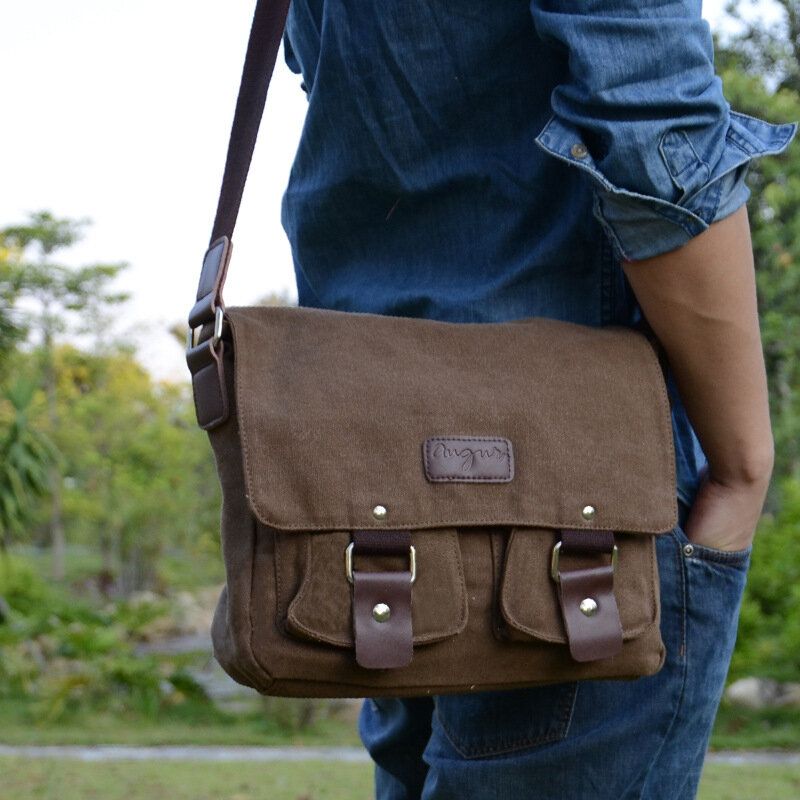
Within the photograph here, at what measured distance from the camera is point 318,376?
3.78 ft

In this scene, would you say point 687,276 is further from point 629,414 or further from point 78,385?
point 78,385

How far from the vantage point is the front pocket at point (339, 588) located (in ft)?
3.56

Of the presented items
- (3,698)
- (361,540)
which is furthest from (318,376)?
(3,698)

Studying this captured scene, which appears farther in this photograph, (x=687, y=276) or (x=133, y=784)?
(x=133, y=784)

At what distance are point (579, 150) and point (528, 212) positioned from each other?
148 mm

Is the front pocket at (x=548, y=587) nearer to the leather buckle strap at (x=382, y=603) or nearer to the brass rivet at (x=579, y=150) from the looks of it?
the leather buckle strap at (x=382, y=603)

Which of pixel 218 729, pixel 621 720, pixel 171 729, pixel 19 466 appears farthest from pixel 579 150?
pixel 19 466

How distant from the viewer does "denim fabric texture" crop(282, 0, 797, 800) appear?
1.10m

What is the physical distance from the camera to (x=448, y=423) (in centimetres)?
116

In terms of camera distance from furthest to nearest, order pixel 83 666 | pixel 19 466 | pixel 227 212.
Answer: pixel 19 466 < pixel 83 666 < pixel 227 212

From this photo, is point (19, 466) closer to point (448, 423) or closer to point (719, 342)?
point (448, 423)

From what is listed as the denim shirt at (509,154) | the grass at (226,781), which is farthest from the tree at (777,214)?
the denim shirt at (509,154)

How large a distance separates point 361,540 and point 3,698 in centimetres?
874

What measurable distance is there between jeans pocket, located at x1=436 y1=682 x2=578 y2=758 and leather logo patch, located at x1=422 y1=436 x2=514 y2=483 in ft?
0.82
